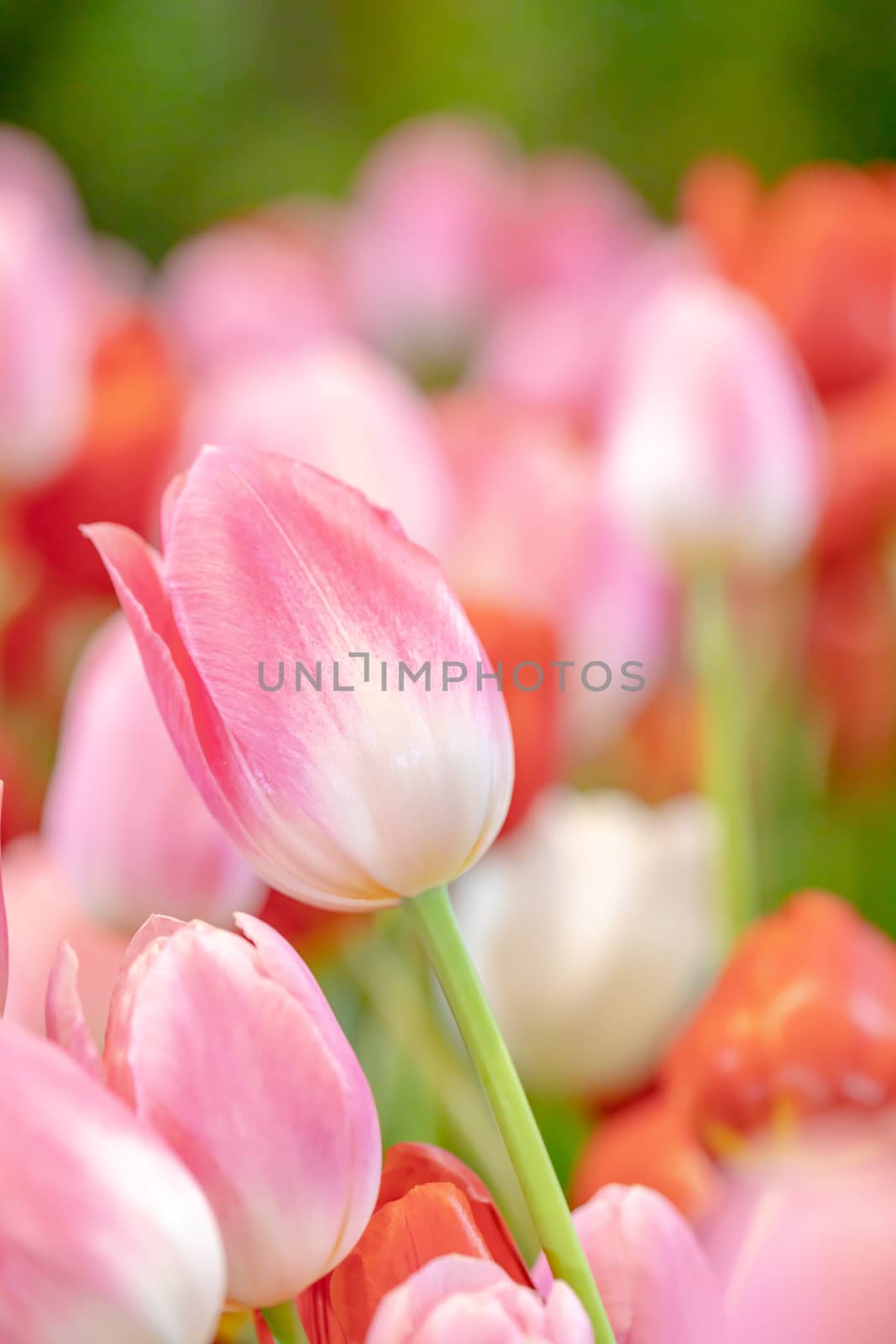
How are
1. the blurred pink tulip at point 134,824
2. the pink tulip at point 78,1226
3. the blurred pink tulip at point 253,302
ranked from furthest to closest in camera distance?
the blurred pink tulip at point 253,302, the blurred pink tulip at point 134,824, the pink tulip at point 78,1226

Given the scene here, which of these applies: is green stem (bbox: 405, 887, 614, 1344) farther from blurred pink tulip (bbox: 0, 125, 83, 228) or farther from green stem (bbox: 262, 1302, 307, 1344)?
blurred pink tulip (bbox: 0, 125, 83, 228)

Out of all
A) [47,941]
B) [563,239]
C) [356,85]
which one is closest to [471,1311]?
[47,941]

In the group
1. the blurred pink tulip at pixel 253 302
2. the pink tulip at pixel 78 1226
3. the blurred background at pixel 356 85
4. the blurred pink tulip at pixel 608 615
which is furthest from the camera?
the blurred background at pixel 356 85

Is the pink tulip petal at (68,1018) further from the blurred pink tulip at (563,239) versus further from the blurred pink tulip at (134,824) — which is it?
the blurred pink tulip at (563,239)

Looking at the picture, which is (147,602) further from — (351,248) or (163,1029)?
(351,248)

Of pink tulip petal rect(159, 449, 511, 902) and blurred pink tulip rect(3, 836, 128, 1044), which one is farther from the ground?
pink tulip petal rect(159, 449, 511, 902)

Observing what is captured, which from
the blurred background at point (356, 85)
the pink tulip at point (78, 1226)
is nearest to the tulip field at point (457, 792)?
the pink tulip at point (78, 1226)

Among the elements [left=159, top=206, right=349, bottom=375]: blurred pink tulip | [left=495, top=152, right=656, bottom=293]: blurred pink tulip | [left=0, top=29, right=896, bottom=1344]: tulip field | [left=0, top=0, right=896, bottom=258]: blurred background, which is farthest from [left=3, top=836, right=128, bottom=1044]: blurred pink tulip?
[left=0, top=0, right=896, bottom=258]: blurred background

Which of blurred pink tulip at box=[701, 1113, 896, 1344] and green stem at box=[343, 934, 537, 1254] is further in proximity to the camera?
green stem at box=[343, 934, 537, 1254]
